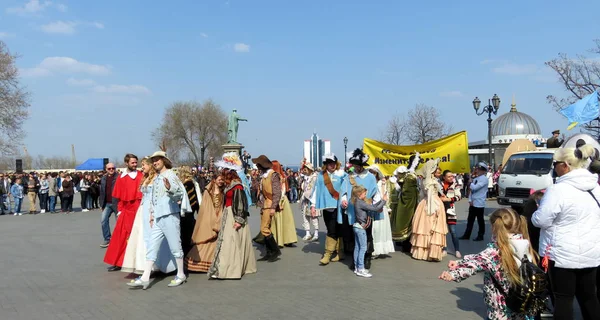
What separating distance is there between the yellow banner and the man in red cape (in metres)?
5.73

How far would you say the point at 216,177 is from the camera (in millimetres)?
7328

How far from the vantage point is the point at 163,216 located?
6.40m

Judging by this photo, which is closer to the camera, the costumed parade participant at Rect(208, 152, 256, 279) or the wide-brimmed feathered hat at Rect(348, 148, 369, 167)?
the costumed parade participant at Rect(208, 152, 256, 279)

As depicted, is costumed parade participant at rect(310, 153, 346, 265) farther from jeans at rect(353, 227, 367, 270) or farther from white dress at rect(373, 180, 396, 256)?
jeans at rect(353, 227, 367, 270)

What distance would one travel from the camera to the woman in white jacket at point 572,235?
4.04m

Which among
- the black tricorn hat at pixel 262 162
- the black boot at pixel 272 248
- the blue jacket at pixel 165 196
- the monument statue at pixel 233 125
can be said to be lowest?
the black boot at pixel 272 248

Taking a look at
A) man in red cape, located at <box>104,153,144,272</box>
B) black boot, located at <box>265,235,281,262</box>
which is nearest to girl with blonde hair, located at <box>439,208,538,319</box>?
black boot, located at <box>265,235,281,262</box>

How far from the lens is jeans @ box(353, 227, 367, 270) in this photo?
711 centimetres

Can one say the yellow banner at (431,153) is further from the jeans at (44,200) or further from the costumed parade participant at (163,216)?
the jeans at (44,200)

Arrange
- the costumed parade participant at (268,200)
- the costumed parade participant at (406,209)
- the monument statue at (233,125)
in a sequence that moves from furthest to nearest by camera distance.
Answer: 1. the monument statue at (233,125)
2. the costumed parade participant at (406,209)
3. the costumed parade participant at (268,200)

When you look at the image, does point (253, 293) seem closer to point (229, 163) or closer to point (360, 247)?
point (360, 247)

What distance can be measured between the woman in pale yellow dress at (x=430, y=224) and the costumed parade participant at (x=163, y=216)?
4.26 metres

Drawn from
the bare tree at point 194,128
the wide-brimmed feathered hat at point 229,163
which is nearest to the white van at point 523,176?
the wide-brimmed feathered hat at point 229,163

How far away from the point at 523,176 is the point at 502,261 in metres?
11.6
